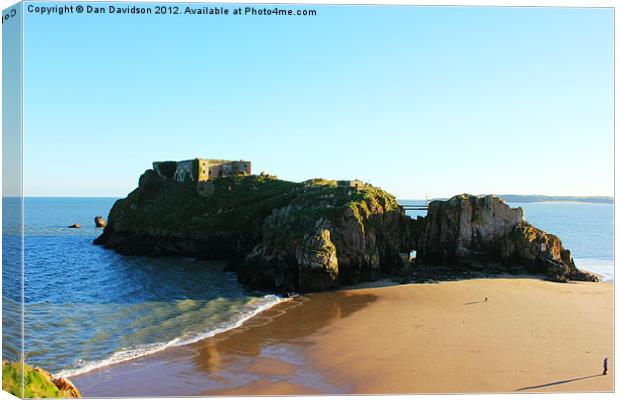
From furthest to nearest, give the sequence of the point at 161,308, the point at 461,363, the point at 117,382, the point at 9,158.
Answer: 1. the point at 161,308
2. the point at 461,363
3. the point at 117,382
4. the point at 9,158

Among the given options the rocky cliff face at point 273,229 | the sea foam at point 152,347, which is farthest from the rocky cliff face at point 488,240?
the sea foam at point 152,347

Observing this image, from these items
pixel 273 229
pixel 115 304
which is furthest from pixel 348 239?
pixel 115 304

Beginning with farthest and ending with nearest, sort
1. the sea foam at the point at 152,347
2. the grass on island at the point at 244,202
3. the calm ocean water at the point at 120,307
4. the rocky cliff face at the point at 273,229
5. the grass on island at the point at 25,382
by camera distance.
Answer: the grass on island at the point at 244,202
the rocky cliff face at the point at 273,229
the calm ocean water at the point at 120,307
the sea foam at the point at 152,347
the grass on island at the point at 25,382

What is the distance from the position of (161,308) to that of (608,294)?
89.1 ft

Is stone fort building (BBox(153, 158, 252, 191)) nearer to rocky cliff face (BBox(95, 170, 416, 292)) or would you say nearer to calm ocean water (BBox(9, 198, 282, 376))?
rocky cliff face (BBox(95, 170, 416, 292))

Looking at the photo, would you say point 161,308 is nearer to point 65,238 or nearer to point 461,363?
point 461,363

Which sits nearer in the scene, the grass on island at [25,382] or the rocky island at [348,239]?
the grass on island at [25,382]

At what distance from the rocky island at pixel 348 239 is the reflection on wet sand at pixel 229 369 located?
28.1 feet

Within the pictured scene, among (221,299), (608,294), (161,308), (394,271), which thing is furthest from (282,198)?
(608,294)

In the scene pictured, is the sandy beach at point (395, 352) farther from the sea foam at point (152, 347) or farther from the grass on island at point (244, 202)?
the grass on island at point (244, 202)

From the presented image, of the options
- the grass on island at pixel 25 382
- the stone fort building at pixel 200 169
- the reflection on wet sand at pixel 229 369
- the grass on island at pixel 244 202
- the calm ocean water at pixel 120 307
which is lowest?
the reflection on wet sand at pixel 229 369

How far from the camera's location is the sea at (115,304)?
19219mm

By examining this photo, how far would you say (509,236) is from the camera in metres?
38.0

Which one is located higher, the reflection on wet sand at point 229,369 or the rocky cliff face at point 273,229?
the rocky cliff face at point 273,229
